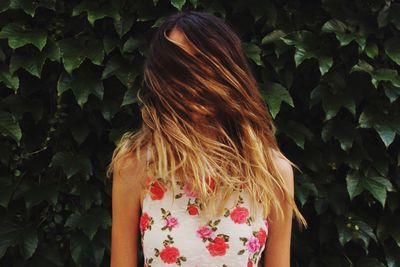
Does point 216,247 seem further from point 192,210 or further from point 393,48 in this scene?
point 393,48

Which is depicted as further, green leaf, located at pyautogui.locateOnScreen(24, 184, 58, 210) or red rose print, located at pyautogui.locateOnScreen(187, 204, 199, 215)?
green leaf, located at pyautogui.locateOnScreen(24, 184, 58, 210)

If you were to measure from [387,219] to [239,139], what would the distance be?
1182mm

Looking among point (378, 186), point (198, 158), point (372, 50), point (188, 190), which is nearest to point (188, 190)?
point (188, 190)

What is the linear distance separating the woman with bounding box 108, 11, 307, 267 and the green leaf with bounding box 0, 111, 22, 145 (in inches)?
31.9

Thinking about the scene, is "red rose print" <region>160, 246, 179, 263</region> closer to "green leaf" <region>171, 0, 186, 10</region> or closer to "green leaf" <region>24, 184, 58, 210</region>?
"green leaf" <region>24, 184, 58, 210</region>

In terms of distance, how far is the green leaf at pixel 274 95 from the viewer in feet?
7.75

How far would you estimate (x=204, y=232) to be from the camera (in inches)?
62.1

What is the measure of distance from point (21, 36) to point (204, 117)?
1.04 meters

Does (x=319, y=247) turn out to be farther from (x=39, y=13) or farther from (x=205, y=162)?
(x=39, y=13)

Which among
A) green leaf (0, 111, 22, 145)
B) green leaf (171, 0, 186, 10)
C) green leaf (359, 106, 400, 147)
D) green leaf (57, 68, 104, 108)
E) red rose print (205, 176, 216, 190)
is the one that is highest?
green leaf (171, 0, 186, 10)

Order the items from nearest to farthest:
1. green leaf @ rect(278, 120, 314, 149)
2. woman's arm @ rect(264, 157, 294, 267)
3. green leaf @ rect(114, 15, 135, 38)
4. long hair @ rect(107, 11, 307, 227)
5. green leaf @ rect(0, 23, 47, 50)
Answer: long hair @ rect(107, 11, 307, 227) < woman's arm @ rect(264, 157, 294, 267) < green leaf @ rect(0, 23, 47, 50) < green leaf @ rect(114, 15, 135, 38) < green leaf @ rect(278, 120, 314, 149)

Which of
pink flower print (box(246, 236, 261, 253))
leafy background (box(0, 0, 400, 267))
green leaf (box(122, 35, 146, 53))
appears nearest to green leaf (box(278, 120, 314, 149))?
leafy background (box(0, 0, 400, 267))

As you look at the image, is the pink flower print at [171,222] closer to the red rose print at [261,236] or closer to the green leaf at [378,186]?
the red rose print at [261,236]

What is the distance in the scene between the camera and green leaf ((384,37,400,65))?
7.95 ft
